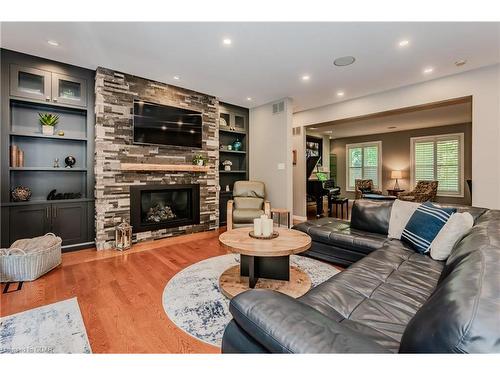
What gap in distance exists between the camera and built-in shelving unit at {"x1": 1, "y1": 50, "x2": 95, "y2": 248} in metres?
3.18

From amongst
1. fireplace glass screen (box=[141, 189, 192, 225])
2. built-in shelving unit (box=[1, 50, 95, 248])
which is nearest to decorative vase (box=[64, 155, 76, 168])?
built-in shelving unit (box=[1, 50, 95, 248])

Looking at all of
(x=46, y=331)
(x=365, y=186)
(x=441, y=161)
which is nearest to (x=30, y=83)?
(x=46, y=331)

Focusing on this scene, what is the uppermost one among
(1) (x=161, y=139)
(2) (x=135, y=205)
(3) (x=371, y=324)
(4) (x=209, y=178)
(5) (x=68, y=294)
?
(1) (x=161, y=139)

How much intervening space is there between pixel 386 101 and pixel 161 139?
4348 mm

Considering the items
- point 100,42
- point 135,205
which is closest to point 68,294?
point 135,205

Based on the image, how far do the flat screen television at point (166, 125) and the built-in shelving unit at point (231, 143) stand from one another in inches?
33.6

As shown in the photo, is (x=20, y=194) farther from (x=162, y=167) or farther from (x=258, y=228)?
(x=258, y=228)

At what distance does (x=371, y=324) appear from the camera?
124cm

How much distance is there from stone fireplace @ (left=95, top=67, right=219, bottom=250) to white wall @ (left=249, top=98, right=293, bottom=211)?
107 cm

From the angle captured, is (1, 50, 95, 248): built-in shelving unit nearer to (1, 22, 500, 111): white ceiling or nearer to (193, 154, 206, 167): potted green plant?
(1, 22, 500, 111): white ceiling

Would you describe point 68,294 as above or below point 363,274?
below

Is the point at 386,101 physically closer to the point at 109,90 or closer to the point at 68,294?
the point at 109,90

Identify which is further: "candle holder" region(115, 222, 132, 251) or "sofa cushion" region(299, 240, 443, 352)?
"candle holder" region(115, 222, 132, 251)

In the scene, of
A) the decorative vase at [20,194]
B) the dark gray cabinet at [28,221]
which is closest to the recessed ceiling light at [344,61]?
the dark gray cabinet at [28,221]
